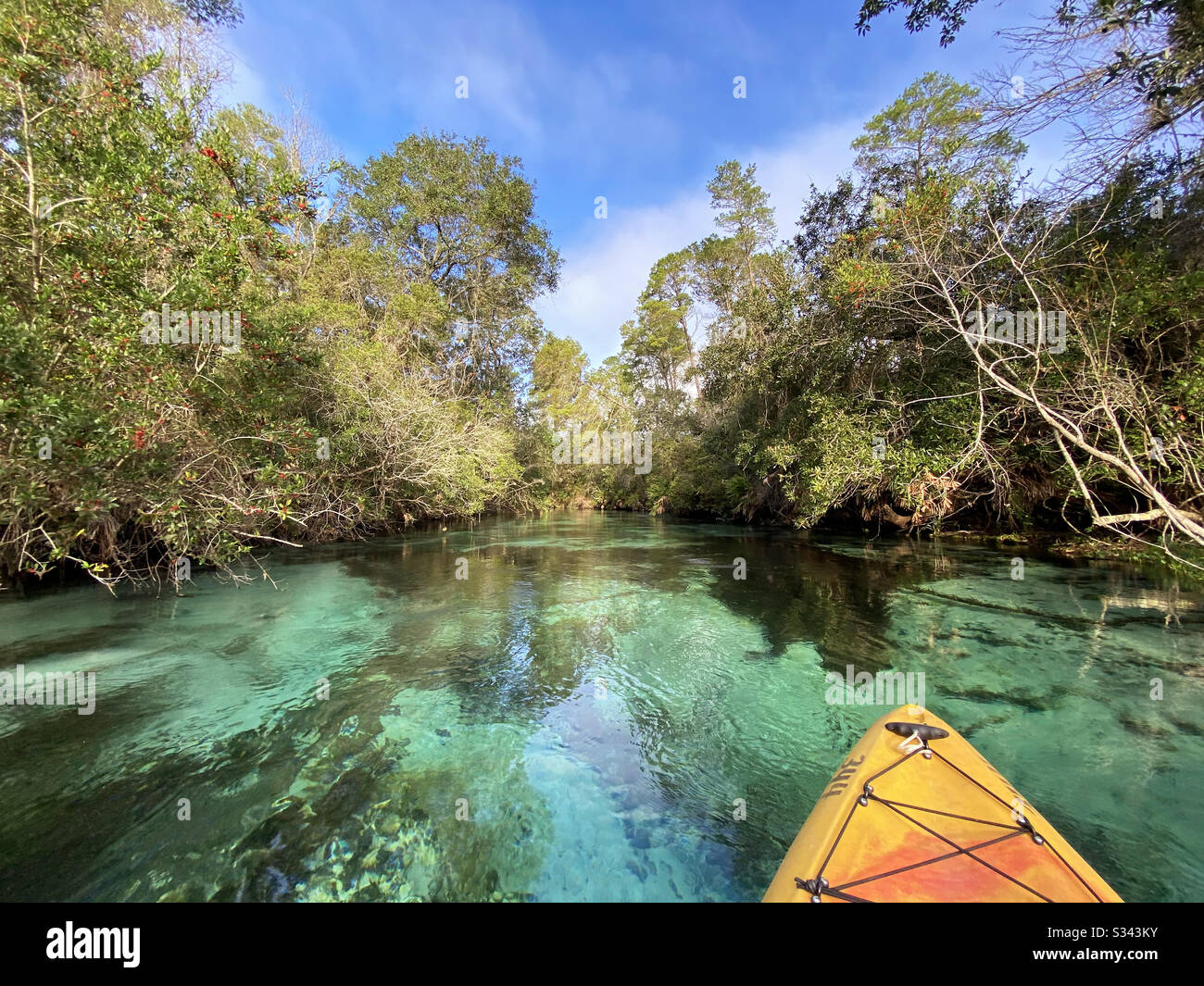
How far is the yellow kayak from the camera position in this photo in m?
1.80

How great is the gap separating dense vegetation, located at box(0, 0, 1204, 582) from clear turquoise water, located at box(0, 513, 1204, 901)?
62.5 inches

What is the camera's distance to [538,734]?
3910 millimetres

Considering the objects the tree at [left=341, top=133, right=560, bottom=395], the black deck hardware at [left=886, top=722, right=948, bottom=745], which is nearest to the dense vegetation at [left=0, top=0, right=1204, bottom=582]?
the tree at [left=341, top=133, right=560, bottom=395]

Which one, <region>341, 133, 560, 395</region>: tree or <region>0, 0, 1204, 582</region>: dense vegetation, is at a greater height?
<region>341, 133, 560, 395</region>: tree

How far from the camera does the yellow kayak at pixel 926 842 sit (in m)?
1.80

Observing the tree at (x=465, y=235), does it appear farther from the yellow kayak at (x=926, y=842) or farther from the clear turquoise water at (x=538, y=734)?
the yellow kayak at (x=926, y=842)

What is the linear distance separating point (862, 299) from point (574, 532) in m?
13.2

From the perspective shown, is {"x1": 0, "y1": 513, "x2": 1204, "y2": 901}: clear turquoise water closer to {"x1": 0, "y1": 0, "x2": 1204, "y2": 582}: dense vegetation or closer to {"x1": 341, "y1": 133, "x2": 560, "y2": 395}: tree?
{"x1": 0, "y1": 0, "x2": 1204, "y2": 582}: dense vegetation

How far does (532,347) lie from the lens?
24516 millimetres

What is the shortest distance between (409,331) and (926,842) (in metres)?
20.3

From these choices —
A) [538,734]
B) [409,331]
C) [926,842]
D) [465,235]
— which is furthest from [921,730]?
[465,235]

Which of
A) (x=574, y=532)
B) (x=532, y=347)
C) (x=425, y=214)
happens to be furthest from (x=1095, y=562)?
(x=425, y=214)

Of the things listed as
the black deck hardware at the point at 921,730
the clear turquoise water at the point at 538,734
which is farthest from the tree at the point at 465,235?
the black deck hardware at the point at 921,730
